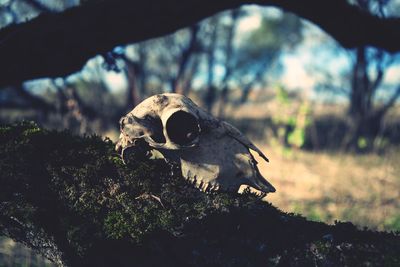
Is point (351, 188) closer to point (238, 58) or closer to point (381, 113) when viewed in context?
point (381, 113)

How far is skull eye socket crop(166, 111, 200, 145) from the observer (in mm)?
2768

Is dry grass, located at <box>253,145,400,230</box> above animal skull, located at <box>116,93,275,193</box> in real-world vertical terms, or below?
above

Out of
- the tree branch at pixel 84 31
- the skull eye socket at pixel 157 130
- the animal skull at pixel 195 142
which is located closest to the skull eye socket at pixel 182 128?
the animal skull at pixel 195 142

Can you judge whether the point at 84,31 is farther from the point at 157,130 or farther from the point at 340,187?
the point at 340,187

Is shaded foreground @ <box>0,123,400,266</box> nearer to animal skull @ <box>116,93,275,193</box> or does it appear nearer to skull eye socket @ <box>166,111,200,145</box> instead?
animal skull @ <box>116,93,275,193</box>

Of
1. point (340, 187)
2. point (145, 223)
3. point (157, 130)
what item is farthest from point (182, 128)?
point (340, 187)

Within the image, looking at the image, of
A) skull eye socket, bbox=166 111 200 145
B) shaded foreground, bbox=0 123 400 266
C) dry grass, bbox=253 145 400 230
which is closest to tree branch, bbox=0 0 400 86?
shaded foreground, bbox=0 123 400 266

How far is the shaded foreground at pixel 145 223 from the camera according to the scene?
229 cm

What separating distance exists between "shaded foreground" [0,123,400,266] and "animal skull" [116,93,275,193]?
0.32 feet

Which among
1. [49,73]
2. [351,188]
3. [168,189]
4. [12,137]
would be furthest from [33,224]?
[351,188]

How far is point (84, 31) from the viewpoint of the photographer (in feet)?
11.5

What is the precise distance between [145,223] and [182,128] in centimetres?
73

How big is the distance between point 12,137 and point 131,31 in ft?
4.57

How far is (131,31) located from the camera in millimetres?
3693
